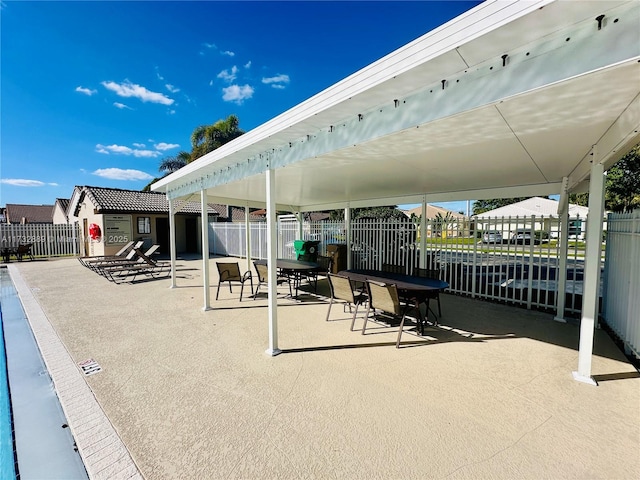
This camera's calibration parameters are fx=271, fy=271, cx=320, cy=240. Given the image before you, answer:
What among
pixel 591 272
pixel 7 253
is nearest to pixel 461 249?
pixel 591 272

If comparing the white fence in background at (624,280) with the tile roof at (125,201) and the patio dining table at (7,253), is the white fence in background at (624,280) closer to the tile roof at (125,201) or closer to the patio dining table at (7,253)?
the tile roof at (125,201)

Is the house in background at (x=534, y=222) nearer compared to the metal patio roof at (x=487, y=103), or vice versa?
the metal patio roof at (x=487, y=103)

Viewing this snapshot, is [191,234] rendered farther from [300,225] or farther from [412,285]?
[412,285]

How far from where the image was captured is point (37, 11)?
250 inches

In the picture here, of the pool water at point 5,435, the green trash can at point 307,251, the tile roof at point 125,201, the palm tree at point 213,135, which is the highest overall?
the palm tree at point 213,135

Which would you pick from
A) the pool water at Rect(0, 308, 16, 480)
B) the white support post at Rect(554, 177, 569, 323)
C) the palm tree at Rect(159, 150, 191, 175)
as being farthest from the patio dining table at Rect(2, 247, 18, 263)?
the white support post at Rect(554, 177, 569, 323)

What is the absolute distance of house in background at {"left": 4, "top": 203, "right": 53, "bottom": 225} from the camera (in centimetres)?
3481

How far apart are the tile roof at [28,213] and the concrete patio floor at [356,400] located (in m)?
43.7

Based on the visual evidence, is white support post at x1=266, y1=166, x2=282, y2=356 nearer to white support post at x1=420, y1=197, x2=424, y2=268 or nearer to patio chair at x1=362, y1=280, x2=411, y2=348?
patio chair at x1=362, y1=280, x2=411, y2=348

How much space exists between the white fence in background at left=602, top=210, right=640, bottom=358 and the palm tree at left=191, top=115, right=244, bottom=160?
942 inches

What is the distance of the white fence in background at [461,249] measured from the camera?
6.33 m

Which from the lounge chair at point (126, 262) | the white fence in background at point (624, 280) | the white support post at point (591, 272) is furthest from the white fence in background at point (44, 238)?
the white fence in background at point (624, 280)

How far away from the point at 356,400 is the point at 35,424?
10.3 feet

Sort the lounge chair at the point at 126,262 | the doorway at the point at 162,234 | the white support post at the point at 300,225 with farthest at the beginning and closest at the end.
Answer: the doorway at the point at 162,234 → the white support post at the point at 300,225 → the lounge chair at the point at 126,262
